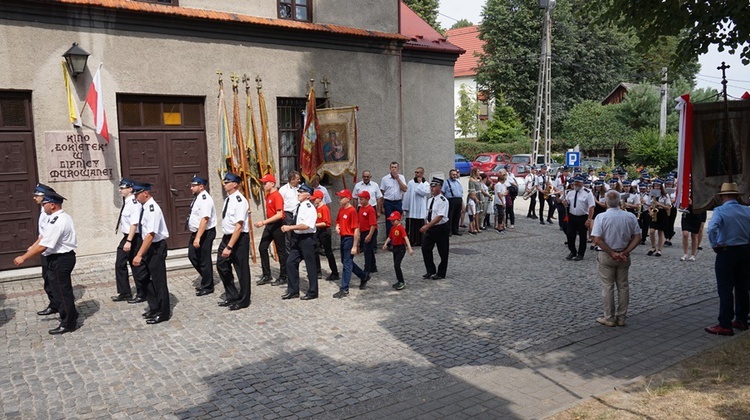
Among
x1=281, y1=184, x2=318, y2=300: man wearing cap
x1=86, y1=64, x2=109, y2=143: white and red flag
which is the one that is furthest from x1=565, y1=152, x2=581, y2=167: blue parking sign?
x1=86, y1=64, x2=109, y2=143: white and red flag

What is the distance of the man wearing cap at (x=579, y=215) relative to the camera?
1291 centimetres

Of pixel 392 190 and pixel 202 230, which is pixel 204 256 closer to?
pixel 202 230

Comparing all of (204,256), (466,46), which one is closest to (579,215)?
(204,256)

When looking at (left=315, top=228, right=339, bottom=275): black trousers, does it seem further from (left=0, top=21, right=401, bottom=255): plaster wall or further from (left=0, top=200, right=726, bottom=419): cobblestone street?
(left=0, top=21, right=401, bottom=255): plaster wall

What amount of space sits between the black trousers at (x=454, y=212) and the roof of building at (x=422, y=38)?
4.24 metres

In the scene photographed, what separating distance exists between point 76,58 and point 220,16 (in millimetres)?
2903

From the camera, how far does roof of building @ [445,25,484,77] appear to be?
5888cm

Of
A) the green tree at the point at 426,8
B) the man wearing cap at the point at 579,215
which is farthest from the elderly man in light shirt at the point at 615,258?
the green tree at the point at 426,8

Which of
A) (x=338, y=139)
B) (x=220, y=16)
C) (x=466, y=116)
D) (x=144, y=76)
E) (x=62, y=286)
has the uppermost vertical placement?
(x=466, y=116)

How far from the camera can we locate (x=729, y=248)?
7.71 m

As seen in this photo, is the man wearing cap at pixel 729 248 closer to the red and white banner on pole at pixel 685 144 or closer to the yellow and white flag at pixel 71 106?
the red and white banner on pole at pixel 685 144

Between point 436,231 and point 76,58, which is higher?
point 76,58

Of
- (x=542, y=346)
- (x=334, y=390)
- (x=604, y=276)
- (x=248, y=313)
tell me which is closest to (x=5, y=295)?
(x=248, y=313)

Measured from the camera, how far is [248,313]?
8.72m
